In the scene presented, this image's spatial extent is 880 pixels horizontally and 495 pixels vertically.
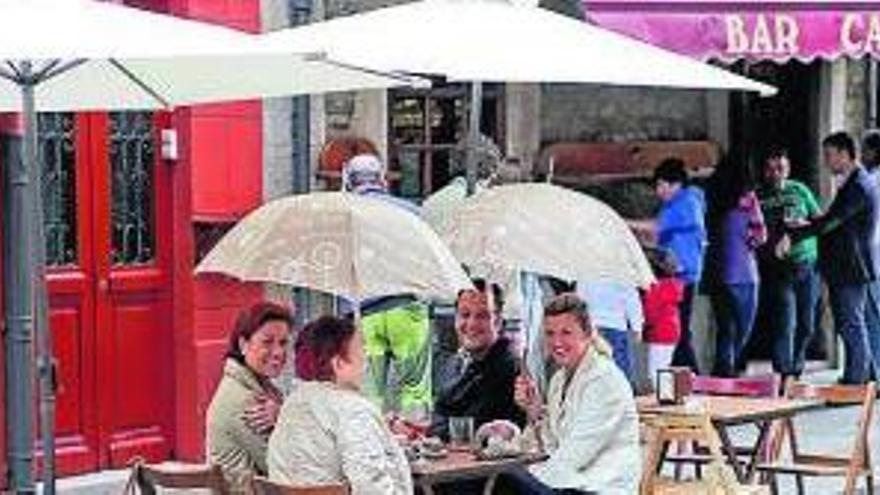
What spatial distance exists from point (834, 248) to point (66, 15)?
8.71m

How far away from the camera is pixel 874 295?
14.3m

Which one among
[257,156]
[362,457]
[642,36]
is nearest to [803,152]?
[642,36]

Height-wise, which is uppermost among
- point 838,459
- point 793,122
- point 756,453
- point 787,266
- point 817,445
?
point 793,122

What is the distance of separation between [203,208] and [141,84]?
11.6 ft

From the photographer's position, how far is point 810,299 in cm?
1441

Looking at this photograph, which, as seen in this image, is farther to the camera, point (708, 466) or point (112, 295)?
point (112, 295)

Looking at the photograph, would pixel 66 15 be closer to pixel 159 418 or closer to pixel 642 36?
pixel 159 418

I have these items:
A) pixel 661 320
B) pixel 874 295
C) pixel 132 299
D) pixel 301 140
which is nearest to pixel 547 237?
pixel 132 299

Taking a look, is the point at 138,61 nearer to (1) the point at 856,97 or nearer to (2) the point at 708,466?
(2) the point at 708,466

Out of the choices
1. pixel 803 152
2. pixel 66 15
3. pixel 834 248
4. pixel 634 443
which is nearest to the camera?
pixel 66 15

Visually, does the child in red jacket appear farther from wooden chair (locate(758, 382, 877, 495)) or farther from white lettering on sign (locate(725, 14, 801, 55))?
wooden chair (locate(758, 382, 877, 495))

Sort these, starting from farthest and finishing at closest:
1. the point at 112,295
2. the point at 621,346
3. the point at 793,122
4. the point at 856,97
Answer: the point at 856,97 → the point at 793,122 → the point at 621,346 → the point at 112,295

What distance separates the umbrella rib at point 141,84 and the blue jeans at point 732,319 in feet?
21.3

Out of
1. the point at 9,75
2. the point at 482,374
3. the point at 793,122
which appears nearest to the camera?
the point at 9,75
